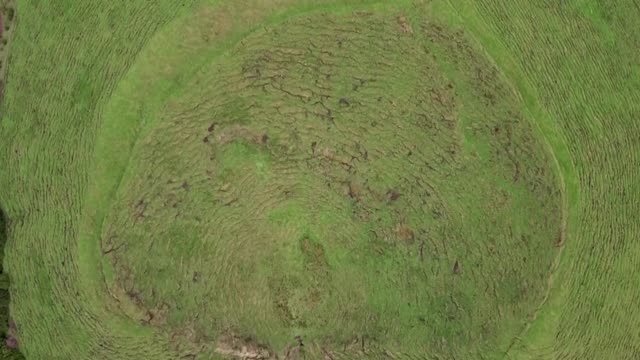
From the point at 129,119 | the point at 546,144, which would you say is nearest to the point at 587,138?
the point at 546,144

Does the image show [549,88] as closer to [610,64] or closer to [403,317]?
[610,64]

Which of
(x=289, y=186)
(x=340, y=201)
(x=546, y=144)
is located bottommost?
(x=340, y=201)

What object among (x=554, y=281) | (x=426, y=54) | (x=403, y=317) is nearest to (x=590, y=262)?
(x=554, y=281)

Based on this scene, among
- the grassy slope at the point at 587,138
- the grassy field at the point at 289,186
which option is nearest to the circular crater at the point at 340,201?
the grassy field at the point at 289,186

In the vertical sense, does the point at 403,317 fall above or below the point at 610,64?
below

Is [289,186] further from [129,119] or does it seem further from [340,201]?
[129,119]

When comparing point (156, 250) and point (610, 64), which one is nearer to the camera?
point (156, 250)

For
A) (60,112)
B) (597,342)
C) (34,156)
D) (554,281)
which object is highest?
(60,112)
